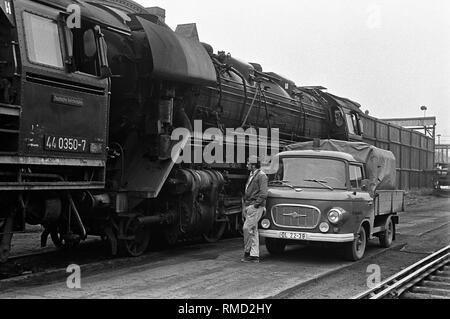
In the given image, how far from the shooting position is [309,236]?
850cm

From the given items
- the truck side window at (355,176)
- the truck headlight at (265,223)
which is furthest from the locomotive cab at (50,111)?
the truck side window at (355,176)

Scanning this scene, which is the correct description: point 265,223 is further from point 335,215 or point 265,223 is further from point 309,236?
point 335,215

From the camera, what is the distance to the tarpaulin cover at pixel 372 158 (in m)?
10.4

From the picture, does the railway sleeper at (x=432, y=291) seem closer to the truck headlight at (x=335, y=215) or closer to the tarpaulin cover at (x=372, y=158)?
the truck headlight at (x=335, y=215)

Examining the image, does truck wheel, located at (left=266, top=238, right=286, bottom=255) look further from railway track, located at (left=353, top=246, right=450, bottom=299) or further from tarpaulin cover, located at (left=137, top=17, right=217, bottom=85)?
tarpaulin cover, located at (left=137, top=17, right=217, bottom=85)

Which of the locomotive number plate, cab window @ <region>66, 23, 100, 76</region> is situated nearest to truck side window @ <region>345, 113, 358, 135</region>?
cab window @ <region>66, 23, 100, 76</region>

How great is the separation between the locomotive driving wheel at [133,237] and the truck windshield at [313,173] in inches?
102

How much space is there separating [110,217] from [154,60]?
99.5 inches

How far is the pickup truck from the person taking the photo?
336 inches

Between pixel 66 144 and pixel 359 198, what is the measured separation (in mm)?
4909

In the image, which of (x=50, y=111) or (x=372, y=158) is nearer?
(x=50, y=111)

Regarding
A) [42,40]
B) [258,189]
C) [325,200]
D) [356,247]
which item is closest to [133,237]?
[258,189]

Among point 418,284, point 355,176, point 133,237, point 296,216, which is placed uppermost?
point 355,176

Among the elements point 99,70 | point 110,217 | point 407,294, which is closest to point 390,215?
point 407,294
